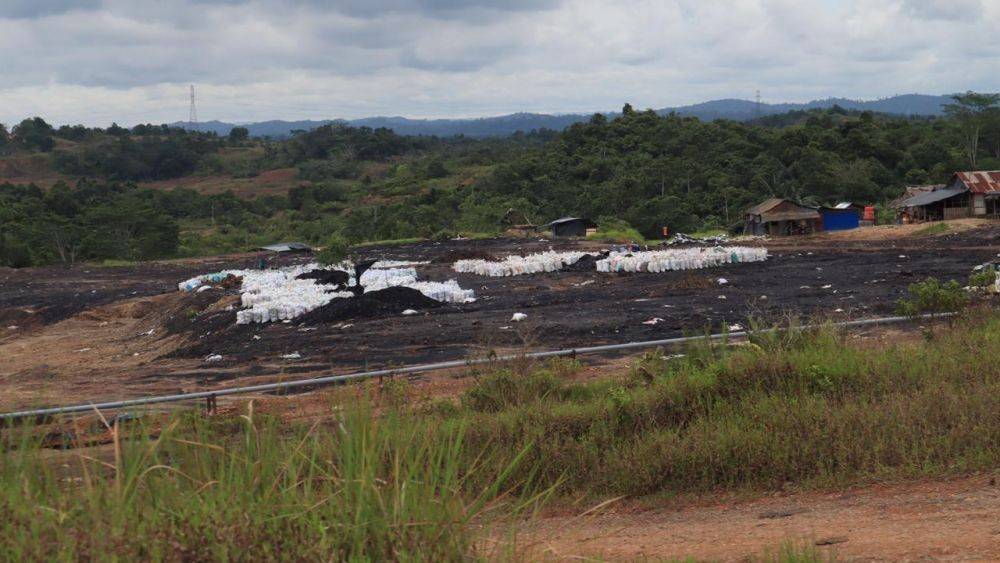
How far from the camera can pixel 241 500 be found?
2.97m

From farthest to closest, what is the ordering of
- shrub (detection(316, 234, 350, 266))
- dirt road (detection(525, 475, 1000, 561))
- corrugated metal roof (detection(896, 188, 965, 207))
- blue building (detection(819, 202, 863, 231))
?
blue building (detection(819, 202, 863, 231))
corrugated metal roof (detection(896, 188, 965, 207))
shrub (detection(316, 234, 350, 266))
dirt road (detection(525, 475, 1000, 561))

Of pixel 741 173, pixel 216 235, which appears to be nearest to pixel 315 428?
pixel 741 173

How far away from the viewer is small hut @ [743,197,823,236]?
3556cm

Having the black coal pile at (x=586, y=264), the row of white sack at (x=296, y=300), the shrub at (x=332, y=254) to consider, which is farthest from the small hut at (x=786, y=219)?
the row of white sack at (x=296, y=300)

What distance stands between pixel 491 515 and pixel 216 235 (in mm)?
53407

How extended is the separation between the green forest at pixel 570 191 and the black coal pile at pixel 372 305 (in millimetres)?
23370

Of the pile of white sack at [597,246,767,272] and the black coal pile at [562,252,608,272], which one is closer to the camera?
the pile of white sack at [597,246,767,272]

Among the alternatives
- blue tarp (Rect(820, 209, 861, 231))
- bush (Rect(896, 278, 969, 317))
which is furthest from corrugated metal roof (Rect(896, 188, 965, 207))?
bush (Rect(896, 278, 969, 317))

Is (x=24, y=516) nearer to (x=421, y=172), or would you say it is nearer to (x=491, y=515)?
(x=491, y=515)

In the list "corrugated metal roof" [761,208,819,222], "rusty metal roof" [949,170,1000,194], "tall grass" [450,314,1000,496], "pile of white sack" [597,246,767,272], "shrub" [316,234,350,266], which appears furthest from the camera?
"corrugated metal roof" [761,208,819,222]

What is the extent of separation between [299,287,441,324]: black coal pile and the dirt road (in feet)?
41.2

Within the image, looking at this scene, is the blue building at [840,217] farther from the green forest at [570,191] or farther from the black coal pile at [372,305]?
the black coal pile at [372,305]

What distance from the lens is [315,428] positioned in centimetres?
362

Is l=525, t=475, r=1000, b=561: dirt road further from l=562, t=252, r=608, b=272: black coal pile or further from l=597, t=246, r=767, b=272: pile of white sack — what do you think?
l=562, t=252, r=608, b=272: black coal pile
